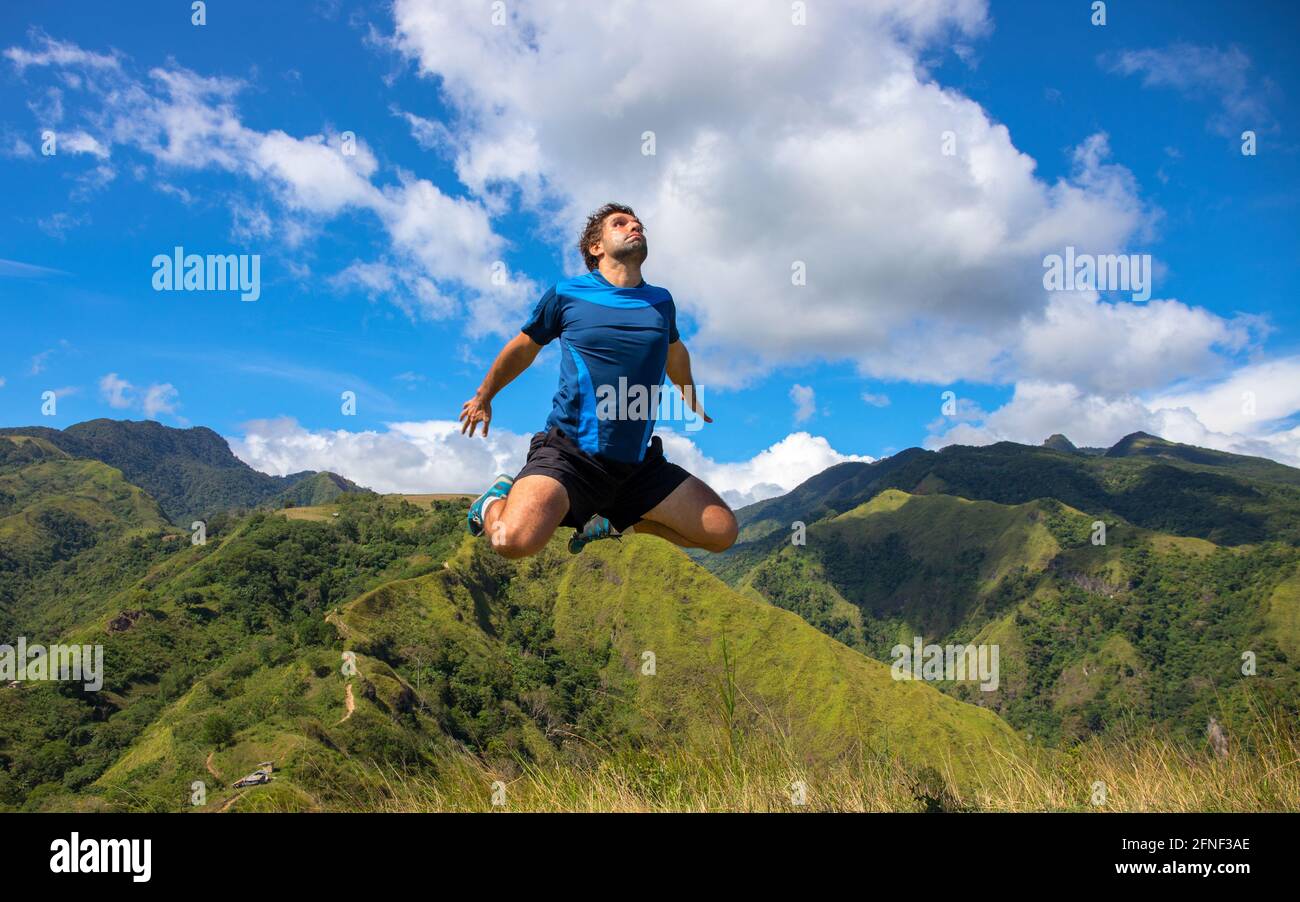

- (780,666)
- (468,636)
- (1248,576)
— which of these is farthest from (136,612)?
(1248,576)

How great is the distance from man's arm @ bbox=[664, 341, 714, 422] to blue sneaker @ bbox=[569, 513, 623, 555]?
1224 mm

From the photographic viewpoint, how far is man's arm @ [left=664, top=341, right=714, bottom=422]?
512cm

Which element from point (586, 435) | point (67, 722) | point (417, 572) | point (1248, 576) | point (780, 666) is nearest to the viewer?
point (586, 435)

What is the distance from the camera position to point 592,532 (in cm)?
444

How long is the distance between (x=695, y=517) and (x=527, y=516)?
110 centimetres

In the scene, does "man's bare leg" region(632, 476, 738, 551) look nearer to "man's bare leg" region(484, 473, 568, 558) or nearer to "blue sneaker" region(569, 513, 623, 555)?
"blue sneaker" region(569, 513, 623, 555)

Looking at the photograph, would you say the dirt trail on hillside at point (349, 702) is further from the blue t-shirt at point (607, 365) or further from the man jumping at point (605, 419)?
the blue t-shirt at point (607, 365)

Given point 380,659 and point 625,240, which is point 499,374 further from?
point 380,659

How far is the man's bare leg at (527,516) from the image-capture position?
12.6 feet

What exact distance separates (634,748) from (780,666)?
109342 mm

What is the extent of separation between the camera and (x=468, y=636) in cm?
9300

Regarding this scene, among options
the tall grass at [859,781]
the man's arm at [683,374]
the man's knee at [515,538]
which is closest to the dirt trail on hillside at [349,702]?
the tall grass at [859,781]

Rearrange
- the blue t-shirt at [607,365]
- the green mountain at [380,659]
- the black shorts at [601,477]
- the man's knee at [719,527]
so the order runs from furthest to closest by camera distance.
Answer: the green mountain at [380,659]
the man's knee at [719,527]
the blue t-shirt at [607,365]
the black shorts at [601,477]
